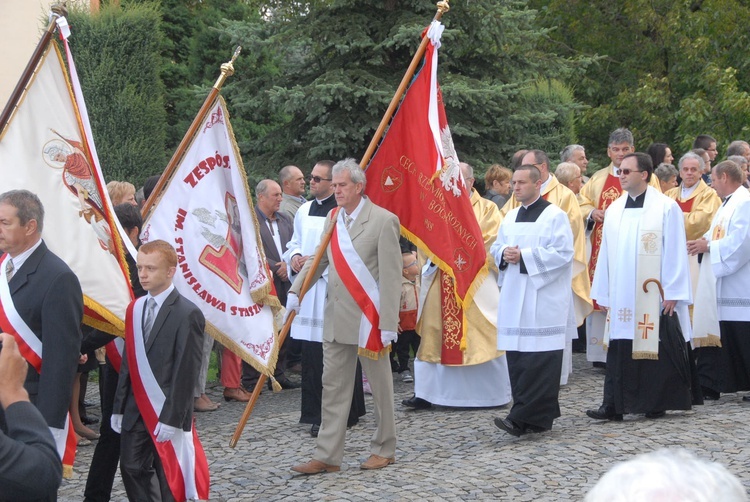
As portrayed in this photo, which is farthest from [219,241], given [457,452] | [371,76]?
[371,76]

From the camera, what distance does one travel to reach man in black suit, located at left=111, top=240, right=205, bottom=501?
5746 millimetres

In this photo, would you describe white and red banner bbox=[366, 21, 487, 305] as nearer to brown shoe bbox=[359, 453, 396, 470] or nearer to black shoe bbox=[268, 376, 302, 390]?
brown shoe bbox=[359, 453, 396, 470]

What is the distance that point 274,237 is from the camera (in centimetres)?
1059

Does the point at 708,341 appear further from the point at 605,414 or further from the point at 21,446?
the point at 21,446

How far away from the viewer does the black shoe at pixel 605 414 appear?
8.54 metres

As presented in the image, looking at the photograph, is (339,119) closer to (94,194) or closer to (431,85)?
(431,85)

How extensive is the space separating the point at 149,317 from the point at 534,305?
3.28 metres

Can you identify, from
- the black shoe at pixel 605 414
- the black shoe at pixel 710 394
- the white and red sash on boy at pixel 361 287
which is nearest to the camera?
the white and red sash on boy at pixel 361 287

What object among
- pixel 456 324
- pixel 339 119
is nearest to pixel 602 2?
pixel 339 119

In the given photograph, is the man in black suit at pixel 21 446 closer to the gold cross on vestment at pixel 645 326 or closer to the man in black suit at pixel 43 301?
the man in black suit at pixel 43 301

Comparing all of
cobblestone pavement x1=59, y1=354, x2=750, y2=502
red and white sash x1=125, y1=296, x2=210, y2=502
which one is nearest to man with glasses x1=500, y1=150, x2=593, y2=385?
cobblestone pavement x1=59, y1=354, x2=750, y2=502

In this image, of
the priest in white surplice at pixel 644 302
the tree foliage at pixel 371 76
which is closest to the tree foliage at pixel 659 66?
the tree foliage at pixel 371 76

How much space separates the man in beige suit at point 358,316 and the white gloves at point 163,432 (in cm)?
173

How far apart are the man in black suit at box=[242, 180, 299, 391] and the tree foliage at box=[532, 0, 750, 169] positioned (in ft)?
33.3
